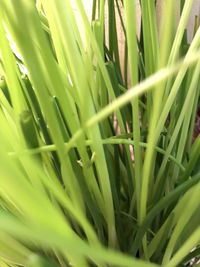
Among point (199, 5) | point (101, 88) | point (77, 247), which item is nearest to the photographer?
point (77, 247)

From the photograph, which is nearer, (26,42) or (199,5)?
(26,42)

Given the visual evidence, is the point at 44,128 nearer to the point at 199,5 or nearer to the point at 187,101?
the point at 187,101

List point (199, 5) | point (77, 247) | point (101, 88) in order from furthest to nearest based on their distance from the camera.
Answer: point (199, 5) < point (101, 88) < point (77, 247)

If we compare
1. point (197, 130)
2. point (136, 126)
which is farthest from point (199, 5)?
point (136, 126)

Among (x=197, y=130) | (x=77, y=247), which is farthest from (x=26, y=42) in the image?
(x=197, y=130)

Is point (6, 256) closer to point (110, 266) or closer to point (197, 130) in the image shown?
point (110, 266)

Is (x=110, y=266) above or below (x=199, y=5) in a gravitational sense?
below
